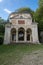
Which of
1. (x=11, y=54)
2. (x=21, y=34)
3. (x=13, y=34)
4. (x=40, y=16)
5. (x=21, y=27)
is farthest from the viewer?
(x=40, y=16)

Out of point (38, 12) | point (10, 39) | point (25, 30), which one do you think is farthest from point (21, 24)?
point (38, 12)

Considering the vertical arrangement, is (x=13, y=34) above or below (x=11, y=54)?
above

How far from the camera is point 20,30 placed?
30203 millimetres

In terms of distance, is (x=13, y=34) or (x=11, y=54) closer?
(x=11, y=54)

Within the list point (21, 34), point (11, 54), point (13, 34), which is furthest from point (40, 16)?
point (11, 54)

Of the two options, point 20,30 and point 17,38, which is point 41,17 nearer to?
point 20,30

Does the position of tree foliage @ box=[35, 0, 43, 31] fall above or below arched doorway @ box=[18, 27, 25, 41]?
above

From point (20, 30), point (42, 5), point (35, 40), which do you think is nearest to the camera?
point (35, 40)

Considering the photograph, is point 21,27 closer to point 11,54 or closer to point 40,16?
point 40,16

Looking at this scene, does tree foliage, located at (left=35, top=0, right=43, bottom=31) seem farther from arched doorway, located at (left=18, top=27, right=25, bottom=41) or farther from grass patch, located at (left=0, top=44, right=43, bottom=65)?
grass patch, located at (left=0, top=44, right=43, bottom=65)

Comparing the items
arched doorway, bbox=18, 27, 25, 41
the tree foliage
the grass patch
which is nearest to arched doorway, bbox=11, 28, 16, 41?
arched doorway, bbox=18, 27, 25, 41

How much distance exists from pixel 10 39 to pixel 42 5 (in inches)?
389

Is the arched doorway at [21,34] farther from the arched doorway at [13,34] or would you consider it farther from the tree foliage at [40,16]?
the tree foliage at [40,16]

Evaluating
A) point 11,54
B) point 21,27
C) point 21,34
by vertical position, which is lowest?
point 11,54
